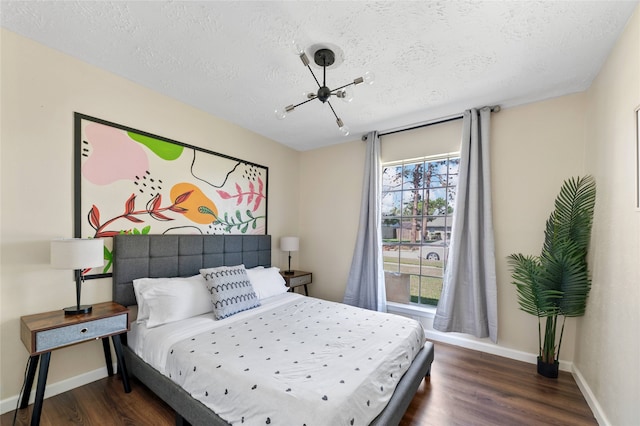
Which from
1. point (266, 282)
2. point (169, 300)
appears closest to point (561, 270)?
point (266, 282)

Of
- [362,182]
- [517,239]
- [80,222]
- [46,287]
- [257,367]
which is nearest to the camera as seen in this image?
[257,367]

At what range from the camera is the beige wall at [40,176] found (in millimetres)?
1854

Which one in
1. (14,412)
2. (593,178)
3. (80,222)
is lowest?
(14,412)

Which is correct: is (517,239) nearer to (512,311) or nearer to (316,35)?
(512,311)

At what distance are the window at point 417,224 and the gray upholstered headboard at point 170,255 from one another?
1.93m

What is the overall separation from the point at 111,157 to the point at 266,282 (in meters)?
1.97

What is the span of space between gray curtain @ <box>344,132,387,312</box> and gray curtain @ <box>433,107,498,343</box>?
82 centimetres

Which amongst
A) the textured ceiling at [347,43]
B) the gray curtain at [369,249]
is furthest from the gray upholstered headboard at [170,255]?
the textured ceiling at [347,43]

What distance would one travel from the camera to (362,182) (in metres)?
3.82

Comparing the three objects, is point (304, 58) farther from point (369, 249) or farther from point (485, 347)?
point (485, 347)

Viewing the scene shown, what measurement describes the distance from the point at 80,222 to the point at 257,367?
1.91m

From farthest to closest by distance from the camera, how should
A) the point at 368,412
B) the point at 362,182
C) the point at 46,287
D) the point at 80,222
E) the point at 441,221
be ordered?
the point at 362,182
the point at 441,221
the point at 80,222
the point at 46,287
the point at 368,412

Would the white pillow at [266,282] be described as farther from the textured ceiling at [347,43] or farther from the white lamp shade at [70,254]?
the textured ceiling at [347,43]

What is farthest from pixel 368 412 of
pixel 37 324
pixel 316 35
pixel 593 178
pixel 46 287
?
pixel 593 178
